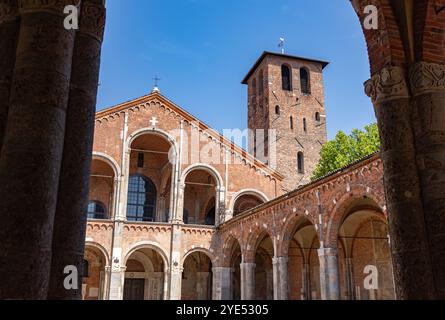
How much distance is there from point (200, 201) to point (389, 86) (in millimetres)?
24293

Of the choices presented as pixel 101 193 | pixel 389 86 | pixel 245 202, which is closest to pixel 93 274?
Result: pixel 101 193

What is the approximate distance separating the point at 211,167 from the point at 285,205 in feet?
28.2

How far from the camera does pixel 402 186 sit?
417cm

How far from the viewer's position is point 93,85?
354 cm

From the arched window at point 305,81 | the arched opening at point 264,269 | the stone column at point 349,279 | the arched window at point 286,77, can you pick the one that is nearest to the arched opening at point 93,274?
the arched opening at point 264,269

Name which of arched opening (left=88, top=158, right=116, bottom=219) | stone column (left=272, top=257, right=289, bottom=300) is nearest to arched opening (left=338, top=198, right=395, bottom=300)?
stone column (left=272, top=257, right=289, bottom=300)

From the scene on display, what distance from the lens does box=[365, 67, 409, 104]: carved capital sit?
4.45m

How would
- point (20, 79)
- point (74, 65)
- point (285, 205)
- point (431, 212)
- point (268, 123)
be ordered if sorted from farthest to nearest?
point (268, 123) < point (285, 205) < point (431, 212) < point (74, 65) < point (20, 79)

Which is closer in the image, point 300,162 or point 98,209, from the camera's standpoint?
point 98,209

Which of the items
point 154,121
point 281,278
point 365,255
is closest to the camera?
point 281,278

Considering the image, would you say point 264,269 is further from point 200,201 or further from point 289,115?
point 289,115

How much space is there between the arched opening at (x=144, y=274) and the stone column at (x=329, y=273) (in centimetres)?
1312

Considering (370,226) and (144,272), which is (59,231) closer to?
(370,226)
